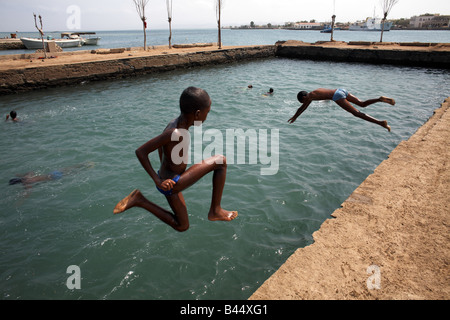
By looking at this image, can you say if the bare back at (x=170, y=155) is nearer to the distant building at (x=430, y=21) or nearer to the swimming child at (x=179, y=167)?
the swimming child at (x=179, y=167)

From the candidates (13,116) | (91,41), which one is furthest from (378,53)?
(91,41)

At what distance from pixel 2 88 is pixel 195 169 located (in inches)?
672

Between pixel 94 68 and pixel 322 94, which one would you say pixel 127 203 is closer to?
pixel 322 94

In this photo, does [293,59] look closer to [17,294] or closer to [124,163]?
[124,163]

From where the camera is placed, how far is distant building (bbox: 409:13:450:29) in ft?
417

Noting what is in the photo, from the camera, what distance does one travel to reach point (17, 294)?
372 cm

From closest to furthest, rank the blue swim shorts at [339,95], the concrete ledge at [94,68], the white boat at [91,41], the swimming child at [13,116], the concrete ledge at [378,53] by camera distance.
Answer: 1. the blue swim shorts at [339,95]
2. the swimming child at [13,116]
3. the concrete ledge at [94,68]
4. the concrete ledge at [378,53]
5. the white boat at [91,41]

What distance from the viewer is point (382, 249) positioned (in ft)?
11.0

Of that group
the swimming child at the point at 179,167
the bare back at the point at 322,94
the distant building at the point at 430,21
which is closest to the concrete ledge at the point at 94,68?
the bare back at the point at 322,94

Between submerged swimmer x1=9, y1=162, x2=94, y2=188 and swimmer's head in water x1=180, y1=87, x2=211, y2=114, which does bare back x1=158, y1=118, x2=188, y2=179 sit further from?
submerged swimmer x1=9, y1=162, x2=94, y2=188

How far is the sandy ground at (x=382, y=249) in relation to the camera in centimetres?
277

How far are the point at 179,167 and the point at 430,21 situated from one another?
177 metres

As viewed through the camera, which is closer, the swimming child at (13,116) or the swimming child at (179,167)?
the swimming child at (179,167)

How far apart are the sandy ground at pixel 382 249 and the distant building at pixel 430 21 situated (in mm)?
167669
